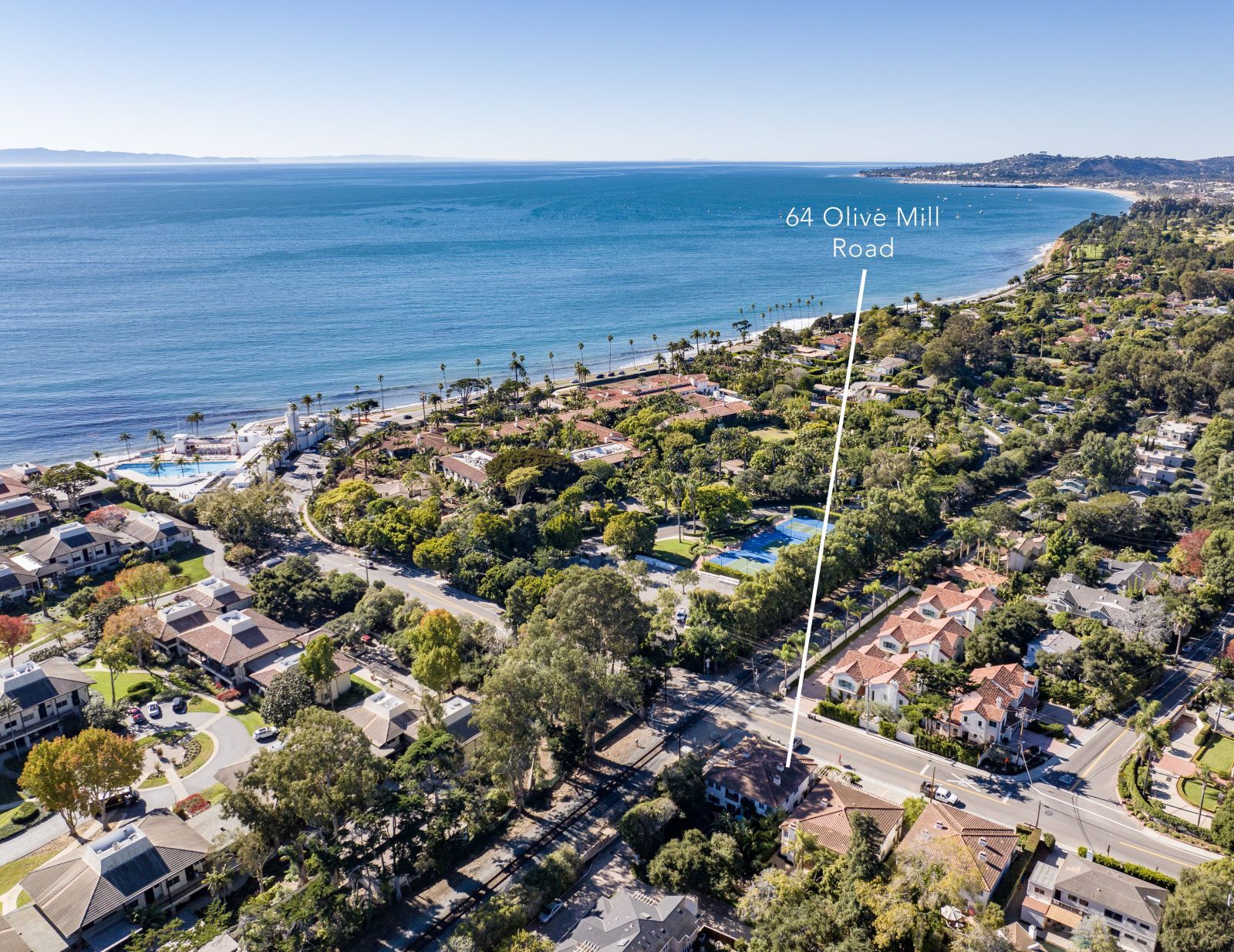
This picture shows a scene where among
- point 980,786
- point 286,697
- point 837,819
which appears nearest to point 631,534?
point 286,697

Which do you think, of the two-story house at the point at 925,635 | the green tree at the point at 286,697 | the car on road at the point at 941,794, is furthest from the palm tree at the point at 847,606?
the green tree at the point at 286,697

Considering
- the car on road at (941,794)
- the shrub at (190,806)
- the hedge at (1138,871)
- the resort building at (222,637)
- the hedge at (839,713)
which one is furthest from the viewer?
the resort building at (222,637)

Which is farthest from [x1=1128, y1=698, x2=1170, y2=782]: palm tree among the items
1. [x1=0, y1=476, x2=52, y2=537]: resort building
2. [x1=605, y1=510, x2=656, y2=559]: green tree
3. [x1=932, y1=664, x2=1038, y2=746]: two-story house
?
[x1=0, y1=476, x2=52, y2=537]: resort building

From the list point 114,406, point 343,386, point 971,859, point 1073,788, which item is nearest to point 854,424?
point 1073,788

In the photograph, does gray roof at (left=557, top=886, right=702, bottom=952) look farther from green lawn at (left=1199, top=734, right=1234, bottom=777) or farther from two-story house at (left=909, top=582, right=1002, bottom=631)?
two-story house at (left=909, top=582, right=1002, bottom=631)

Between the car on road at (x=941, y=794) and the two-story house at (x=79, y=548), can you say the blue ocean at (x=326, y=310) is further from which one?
the car on road at (x=941, y=794)

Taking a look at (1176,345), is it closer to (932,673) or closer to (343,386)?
(932,673)
